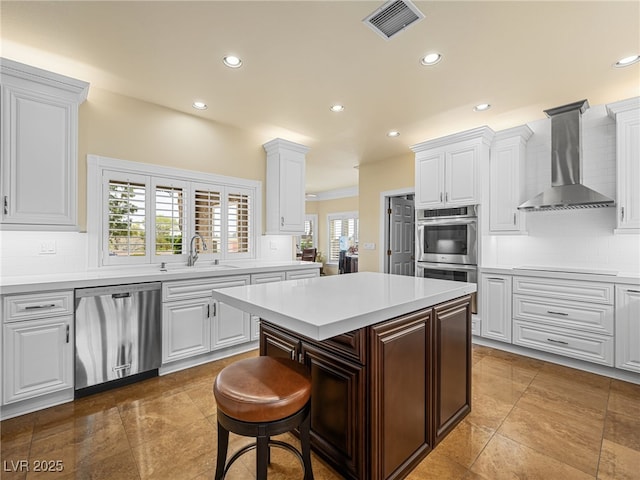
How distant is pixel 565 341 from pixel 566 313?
11.1 inches

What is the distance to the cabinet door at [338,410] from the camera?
4.59 feet

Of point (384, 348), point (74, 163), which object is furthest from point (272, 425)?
point (74, 163)

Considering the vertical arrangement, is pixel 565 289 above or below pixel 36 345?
above

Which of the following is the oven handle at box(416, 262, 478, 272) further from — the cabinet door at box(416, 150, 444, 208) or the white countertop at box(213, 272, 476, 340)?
the white countertop at box(213, 272, 476, 340)

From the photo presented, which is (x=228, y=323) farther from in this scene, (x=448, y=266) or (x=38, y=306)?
(x=448, y=266)

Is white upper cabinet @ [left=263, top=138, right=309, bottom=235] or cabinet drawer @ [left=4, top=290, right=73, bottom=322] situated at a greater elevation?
white upper cabinet @ [left=263, top=138, right=309, bottom=235]

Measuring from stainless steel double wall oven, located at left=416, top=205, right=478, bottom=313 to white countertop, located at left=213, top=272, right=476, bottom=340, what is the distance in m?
1.77

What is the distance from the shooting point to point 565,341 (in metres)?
3.02

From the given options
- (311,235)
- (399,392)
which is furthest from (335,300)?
(311,235)

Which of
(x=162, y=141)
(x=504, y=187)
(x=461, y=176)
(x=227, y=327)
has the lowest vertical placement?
(x=227, y=327)


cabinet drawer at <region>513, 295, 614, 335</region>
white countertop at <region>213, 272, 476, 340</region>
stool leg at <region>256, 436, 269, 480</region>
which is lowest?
stool leg at <region>256, 436, 269, 480</region>

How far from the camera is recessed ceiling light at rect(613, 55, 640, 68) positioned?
8.00 feet

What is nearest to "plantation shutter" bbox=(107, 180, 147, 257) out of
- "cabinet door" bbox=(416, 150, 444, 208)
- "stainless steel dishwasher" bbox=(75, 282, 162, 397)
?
"stainless steel dishwasher" bbox=(75, 282, 162, 397)

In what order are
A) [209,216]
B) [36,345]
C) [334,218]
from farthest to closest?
[334,218] → [209,216] → [36,345]
